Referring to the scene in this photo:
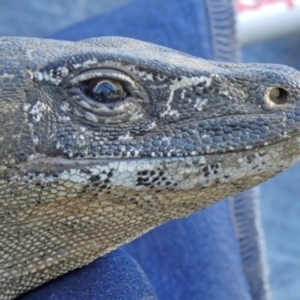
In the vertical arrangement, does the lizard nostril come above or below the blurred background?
below

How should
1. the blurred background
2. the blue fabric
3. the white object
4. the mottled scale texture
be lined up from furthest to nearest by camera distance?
the blurred background → the white object → the blue fabric → the mottled scale texture

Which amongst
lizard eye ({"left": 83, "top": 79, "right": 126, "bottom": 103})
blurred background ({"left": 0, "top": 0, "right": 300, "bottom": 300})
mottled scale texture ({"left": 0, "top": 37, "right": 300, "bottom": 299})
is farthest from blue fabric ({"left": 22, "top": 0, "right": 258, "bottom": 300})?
blurred background ({"left": 0, "top": 0, "right": 300, "bottom": 300})

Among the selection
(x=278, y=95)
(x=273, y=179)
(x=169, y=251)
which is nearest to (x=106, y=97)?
(x=278, y=95)

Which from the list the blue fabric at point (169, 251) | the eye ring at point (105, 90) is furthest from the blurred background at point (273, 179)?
the eye ring at point (105, 90)

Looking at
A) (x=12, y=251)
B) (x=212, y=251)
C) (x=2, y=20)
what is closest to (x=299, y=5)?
(x=212, y=251)

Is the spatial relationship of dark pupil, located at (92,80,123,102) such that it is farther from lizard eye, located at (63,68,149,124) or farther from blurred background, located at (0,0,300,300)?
blurred background, located at (0,0,300,300)

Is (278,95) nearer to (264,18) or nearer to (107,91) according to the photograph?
(107,91)

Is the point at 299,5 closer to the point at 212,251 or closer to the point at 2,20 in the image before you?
the point at 212,251

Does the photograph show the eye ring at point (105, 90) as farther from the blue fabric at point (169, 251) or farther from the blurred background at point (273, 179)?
the blurred background at point (273, 179)
